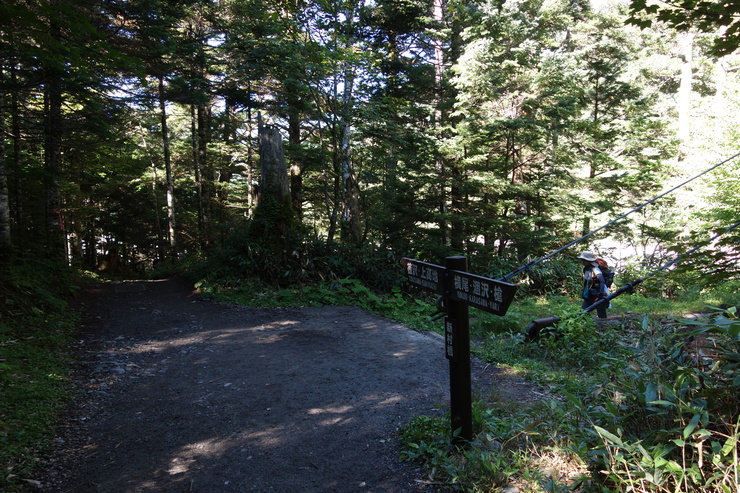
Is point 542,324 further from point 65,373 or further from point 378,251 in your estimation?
point 65,373

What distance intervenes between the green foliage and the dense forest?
119cm

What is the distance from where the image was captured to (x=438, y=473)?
3.19 m

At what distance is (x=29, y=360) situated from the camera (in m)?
5.33

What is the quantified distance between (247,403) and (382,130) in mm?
9086

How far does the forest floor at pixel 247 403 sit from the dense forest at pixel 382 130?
3494 millimetres

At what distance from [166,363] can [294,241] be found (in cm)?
533

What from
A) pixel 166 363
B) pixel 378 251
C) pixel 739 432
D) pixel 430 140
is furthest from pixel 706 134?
pixel 166 363

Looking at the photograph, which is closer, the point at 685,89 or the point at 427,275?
the point at 427,275

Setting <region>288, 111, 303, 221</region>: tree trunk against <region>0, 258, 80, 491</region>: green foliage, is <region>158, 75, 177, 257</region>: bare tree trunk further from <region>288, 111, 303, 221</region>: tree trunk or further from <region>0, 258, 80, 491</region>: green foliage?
<region>0, 258, 80, 491</region>: green foliage

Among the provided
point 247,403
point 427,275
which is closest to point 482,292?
point 427,275

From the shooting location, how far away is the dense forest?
10.3 meters

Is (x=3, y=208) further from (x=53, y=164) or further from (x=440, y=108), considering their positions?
(x=440, y=108)

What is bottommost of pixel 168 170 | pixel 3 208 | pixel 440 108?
pixel 3 208

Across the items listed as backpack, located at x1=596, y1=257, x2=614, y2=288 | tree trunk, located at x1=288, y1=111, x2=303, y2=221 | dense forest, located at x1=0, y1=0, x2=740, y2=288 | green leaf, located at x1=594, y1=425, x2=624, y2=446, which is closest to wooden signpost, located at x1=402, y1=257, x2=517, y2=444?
green leaf, located at x1=594, y1=425, x2=624, y2=446
